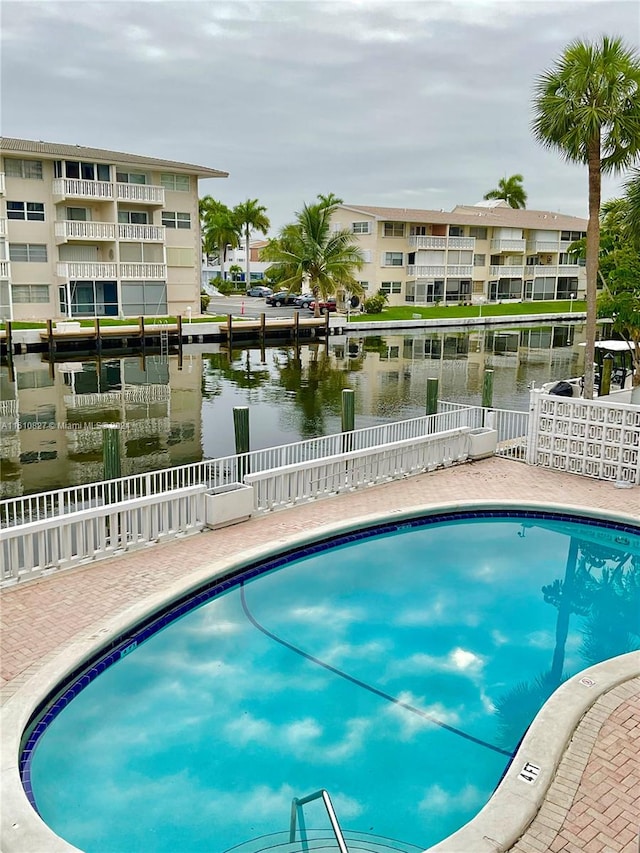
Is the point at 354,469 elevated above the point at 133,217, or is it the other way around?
the point at 133,217

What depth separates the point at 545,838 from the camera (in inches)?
206

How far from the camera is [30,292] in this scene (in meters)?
45.4

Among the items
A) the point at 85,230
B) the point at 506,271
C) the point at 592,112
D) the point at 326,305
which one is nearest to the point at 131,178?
the point at 85,230

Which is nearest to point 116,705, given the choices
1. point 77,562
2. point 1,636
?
point 1,636

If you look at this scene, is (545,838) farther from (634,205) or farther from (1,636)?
(634,205)

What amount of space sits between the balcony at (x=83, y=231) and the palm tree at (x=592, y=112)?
34123 mm

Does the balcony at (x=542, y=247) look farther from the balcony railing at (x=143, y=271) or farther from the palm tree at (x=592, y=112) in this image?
the palm tree at (x=592, y=112)

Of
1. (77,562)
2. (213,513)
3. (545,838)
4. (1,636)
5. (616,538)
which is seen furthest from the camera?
(616,538)

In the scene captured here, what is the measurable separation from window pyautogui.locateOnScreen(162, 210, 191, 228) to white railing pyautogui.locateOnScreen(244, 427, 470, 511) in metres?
39.4

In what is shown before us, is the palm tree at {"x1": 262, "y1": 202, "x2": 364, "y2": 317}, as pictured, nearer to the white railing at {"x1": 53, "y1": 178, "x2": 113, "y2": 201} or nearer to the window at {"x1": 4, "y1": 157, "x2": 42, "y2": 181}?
the white railing at {"x1": 53, "y1": 178, "x2": 113, "y2": 201}

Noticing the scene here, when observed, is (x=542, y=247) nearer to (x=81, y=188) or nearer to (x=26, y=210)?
(x=81, y=188)

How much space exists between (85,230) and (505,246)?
41.7 metres

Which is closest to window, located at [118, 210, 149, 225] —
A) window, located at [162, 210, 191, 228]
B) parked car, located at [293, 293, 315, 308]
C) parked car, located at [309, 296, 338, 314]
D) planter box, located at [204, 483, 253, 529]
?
window, located at [162, 210, 191, 228]

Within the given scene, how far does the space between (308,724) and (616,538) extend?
289 inches
